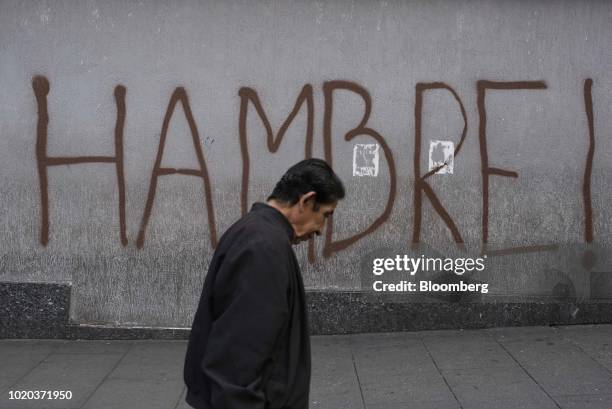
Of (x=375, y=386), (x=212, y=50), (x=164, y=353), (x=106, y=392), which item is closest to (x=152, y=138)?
(x=212, y=50)

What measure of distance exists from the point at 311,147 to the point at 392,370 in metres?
1.87

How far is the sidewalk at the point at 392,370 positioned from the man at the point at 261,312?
2.83 meters

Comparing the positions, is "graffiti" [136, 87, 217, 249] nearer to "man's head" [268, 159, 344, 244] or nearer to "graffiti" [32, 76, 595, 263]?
"graffiti" [32, 76, 595, 263]

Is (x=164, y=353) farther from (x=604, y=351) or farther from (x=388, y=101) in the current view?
(x=604, y=351)

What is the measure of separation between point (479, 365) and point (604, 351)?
101 centimetres

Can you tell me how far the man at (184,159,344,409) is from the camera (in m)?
2.55

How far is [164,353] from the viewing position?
261 inches

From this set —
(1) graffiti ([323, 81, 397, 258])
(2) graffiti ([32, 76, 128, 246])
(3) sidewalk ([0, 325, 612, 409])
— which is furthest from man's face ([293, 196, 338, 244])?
(2) graffiti ([32, 76, 128, 246])

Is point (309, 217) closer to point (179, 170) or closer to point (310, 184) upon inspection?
point (310, 184)

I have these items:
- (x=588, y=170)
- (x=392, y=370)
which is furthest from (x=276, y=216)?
(x=588, y=170)

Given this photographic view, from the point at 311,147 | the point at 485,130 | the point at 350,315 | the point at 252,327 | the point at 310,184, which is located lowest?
the point at 350,315

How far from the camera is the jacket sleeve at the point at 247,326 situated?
8.36 feet

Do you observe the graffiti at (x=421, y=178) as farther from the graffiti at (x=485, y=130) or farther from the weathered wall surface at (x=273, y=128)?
the graffiti at (x=485, y=130)

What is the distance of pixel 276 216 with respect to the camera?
2.81m
